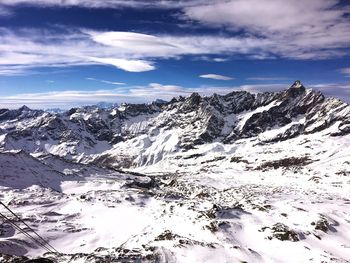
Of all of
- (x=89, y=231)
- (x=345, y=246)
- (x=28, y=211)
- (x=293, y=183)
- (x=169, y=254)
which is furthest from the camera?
(x=293, y=183)

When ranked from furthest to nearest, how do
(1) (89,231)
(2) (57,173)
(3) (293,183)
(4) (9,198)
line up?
(3) (293,183) < (2) (57,173) < (4) (9,198) < (1) (89,231)

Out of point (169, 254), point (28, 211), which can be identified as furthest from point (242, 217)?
point (28, 211)

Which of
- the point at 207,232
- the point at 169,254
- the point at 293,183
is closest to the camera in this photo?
the point at 169,254

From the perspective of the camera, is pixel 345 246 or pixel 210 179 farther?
pixel 210 179

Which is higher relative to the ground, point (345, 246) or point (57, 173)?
point (345, 246)

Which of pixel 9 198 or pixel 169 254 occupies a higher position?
pixel 169 254

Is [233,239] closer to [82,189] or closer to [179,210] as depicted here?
[179,210]

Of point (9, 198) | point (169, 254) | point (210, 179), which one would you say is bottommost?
point (210, 179)

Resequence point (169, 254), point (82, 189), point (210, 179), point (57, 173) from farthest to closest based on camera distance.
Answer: point (210, 179) → point (57, 173) → point (82, 189) → point (169, 254)

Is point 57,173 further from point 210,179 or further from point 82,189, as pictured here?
point 210,179

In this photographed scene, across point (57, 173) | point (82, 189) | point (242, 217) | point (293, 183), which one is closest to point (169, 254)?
point (242, 217)
